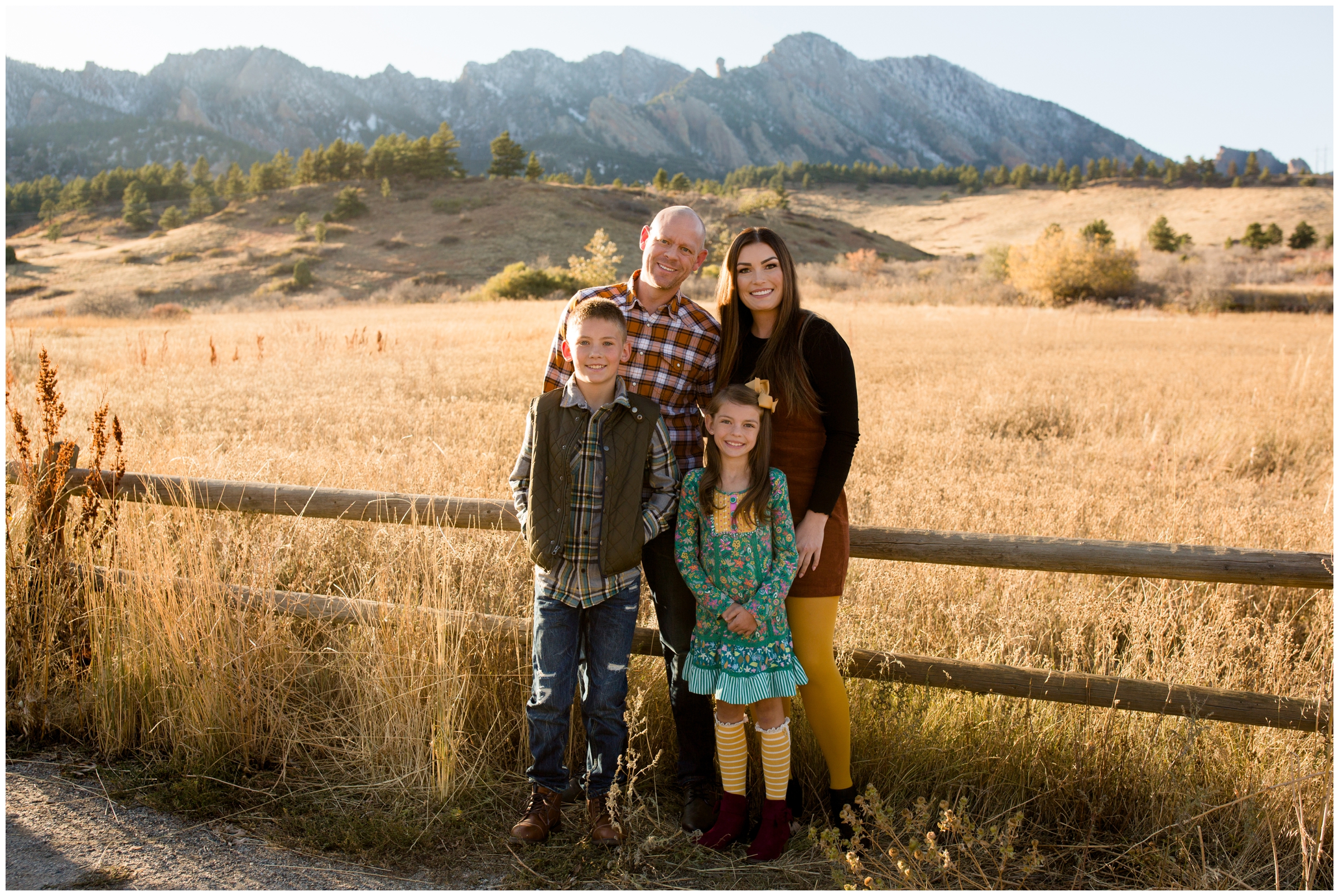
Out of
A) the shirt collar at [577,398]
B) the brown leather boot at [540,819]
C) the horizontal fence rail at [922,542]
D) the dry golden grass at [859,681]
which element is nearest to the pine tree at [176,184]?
the dry golden grass at [859,681]

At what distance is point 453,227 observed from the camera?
224 ft

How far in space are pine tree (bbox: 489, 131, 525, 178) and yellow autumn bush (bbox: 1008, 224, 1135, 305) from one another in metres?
62.9

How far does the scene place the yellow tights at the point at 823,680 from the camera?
9.15 feet

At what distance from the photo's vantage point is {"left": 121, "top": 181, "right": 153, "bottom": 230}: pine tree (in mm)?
73125

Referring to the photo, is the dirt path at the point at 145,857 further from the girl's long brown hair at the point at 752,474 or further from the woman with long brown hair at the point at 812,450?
the girl's long brown hair at the point at 752,474

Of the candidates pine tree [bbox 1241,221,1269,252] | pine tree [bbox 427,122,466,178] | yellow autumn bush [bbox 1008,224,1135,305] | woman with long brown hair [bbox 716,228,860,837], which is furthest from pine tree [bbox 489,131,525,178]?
woman with long brown hair [bbox 716,228,860,837]

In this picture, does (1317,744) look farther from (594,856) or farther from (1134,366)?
(1134,366)

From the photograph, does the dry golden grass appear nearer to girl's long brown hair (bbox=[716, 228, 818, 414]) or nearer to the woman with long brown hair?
the woman with long brown hair

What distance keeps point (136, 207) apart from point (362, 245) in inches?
1231

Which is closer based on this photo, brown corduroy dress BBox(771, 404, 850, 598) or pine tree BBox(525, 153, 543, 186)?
brown corduroy dress BBox(771, 404, 850, 598)

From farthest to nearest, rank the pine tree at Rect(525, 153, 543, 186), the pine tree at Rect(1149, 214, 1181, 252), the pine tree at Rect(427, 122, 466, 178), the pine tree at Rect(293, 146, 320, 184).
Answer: the pine tree at Rect(525, 153, 543, 186)
the pine tree at Rect(427, 122, 466, 178)
the pine tree at Rect(293, 146, 320, 184)
the pine tree at Rect(1149, 214, 1181, 252)

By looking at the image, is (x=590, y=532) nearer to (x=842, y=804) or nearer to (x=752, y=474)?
(x=752, y=474)

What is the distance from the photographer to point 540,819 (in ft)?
9.07

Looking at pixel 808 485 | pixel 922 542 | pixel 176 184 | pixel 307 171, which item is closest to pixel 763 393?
pixel 808 485
